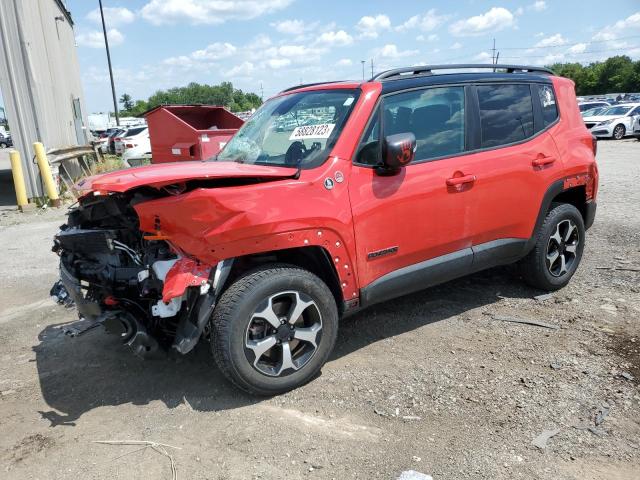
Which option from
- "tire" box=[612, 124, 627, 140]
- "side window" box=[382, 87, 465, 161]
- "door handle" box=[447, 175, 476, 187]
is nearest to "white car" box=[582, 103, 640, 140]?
"tire" box=[612, 124, 627, 140]

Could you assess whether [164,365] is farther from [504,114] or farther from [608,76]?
[608,76]

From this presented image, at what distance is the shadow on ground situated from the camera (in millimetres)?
3309

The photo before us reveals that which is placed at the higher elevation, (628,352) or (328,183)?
(328,183)

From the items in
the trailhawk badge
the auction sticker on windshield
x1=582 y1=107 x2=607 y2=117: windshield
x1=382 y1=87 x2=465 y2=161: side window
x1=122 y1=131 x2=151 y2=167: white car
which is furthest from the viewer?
x1=582 y1=107 x2=607 y2=117: windshield

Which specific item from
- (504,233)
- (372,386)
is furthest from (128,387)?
(504,233)

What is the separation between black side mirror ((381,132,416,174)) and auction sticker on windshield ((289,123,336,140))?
1.44ft

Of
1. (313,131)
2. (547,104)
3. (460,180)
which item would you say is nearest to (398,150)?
(313,131)

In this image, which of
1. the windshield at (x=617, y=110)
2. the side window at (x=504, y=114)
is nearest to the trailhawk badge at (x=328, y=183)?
the side window at (x=504, y=114)

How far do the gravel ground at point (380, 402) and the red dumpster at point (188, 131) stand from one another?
198 inches

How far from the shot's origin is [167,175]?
2943 mm

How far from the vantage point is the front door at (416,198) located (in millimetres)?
3410

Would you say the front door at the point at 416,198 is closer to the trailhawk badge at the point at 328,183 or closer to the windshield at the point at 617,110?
the trailhawk badge at the point at 328,183

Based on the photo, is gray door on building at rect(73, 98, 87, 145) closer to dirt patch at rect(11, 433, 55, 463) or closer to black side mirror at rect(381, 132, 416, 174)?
dirt patch at rect(11, 433, 55, 463)

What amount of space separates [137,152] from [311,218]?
46.2 ft
